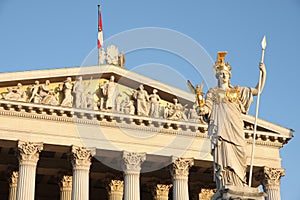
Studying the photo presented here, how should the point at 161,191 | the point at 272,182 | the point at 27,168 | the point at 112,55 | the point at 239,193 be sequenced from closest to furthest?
the point at 239,193
the point at 27,168
the point at 272,182
the point at 112,55
the point at 161,191

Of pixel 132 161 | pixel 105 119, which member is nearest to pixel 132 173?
pixel 132 161

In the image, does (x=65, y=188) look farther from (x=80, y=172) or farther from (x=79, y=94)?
(x=79, y=94)

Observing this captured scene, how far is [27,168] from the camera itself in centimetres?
3419

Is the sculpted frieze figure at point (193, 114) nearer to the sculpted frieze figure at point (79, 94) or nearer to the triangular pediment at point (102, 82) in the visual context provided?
the triangular pediment at point (102, 82)

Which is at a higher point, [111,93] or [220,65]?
[111,93]

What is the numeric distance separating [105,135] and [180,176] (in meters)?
5.05

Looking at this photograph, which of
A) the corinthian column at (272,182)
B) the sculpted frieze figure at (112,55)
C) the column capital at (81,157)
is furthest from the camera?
the sculpted frieze figure at (112,55)

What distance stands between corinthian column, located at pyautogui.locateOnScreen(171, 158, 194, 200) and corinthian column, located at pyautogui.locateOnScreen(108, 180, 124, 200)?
4.10 m

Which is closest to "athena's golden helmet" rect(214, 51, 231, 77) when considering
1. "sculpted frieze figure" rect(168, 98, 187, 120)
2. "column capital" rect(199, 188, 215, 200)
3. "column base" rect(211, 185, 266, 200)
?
"column base" rect(211, 185, 266, 200)

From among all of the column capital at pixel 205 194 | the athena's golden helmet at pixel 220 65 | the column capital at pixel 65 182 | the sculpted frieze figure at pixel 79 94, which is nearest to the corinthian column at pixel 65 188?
the column capital at pixel 65 182

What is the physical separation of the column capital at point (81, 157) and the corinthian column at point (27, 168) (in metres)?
1.92

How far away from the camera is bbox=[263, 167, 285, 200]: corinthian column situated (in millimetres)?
39156

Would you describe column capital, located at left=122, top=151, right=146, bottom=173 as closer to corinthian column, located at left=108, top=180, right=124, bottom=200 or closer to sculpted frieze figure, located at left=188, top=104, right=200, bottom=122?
corinthian column, located at left=108, top=180, right=124, bottom=200

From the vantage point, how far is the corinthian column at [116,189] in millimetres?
39500
